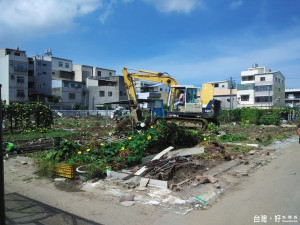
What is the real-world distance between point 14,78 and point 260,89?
168 feet

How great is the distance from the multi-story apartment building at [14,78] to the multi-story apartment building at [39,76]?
4924 mm

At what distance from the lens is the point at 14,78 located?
46.9 metres

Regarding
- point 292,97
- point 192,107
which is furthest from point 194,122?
point 292,97

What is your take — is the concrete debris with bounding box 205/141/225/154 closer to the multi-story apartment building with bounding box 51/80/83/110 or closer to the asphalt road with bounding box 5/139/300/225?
the asphalt road with bounding box 5/139/300/225

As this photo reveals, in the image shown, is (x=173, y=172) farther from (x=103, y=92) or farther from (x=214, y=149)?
(x=103, y=92)

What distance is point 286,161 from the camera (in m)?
9.37

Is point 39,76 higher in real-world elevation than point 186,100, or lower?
higher

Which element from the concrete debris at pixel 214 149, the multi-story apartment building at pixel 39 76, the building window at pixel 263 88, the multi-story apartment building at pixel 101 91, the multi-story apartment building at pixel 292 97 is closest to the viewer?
the concrete debris at pixel 214 149

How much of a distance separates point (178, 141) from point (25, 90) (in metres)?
45.5

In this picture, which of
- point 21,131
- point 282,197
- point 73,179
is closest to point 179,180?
point 282,197

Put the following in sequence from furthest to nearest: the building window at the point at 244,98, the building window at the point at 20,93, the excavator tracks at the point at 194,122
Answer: the building window at the point at 244,98 < the building window at the point at 20,93 < the excavator tracks at the point at 194,122

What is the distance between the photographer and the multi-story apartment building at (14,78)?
151ft

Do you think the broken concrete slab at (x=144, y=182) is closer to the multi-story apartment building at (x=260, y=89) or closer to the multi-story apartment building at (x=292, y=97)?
the multi-story apartment building at (x=260, y=89)

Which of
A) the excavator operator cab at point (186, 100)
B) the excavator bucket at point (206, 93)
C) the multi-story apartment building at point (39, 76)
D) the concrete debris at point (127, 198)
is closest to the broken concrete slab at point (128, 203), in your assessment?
the concrete debris at point (127, 198)
